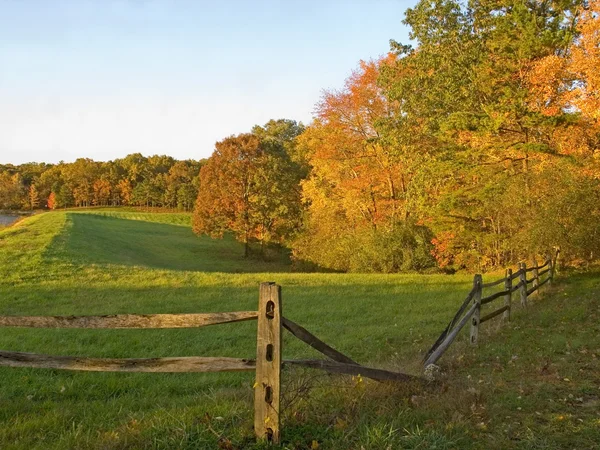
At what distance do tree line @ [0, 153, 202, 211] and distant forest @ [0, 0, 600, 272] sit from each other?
202 feet

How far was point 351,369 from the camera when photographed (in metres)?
4.59

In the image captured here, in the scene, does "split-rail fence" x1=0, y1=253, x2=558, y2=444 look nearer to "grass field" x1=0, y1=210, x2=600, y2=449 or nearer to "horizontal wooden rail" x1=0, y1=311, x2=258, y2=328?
"horizontal wooden rail" x1=0, y1=311, x2=258, y2=328

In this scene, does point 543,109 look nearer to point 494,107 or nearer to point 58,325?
point 494,107

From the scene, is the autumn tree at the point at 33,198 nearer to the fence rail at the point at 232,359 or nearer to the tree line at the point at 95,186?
the tree line at the point at 95,186

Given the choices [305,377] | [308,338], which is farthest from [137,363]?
[305,377]

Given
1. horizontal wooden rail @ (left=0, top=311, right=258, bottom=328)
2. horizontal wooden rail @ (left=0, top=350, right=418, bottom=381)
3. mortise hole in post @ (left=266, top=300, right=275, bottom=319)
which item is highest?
mortise hole in post @ (left=266, top=300, right=275, bottom=319)

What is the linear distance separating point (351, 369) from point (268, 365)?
43.0 inches

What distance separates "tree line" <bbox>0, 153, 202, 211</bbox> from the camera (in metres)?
95.1

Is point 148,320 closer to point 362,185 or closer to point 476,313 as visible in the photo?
point 476,313

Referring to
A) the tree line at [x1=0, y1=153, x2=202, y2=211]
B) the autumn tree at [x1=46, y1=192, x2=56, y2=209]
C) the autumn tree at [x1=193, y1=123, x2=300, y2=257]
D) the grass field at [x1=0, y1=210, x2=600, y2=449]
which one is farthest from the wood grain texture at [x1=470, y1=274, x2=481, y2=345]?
the autumn tree at [x1=46, y1=192, x2=56, y2=209]

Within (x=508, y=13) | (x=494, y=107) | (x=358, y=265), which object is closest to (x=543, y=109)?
(x=494, y=107)

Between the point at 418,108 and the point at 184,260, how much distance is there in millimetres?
24292

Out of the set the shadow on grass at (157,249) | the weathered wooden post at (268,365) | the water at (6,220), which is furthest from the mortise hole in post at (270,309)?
the water at (6,220)

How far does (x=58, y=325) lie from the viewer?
14.1 ft
